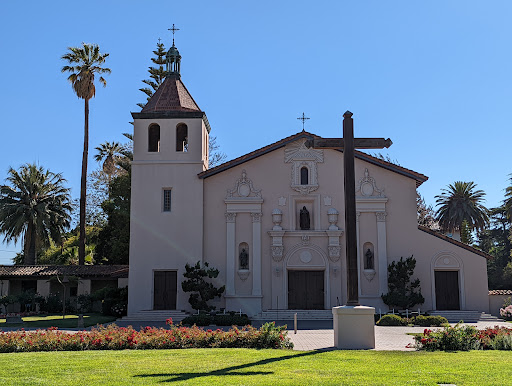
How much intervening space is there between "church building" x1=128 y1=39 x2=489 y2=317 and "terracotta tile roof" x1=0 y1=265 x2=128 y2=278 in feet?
17.5

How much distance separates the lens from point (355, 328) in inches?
565

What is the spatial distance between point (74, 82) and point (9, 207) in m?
10.7

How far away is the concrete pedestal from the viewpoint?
563 inches

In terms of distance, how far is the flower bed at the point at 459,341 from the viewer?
14.0 m

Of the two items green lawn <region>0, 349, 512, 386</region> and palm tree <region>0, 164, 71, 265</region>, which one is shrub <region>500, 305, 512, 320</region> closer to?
green lawn <region>0, 349, 512, 386</region>

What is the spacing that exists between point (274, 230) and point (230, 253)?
261 cm

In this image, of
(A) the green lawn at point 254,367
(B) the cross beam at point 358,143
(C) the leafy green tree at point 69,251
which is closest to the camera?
(A) the green lawn at point 254,367

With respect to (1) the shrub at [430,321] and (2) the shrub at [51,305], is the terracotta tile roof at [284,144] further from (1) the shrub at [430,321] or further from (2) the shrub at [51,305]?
(2) the shrub at [51,305]

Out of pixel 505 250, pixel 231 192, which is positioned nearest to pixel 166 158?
pixel 231 192

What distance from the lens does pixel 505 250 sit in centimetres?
5834

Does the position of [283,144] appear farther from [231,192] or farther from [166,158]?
[166,158]

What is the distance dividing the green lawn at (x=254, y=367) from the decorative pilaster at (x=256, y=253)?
54.0ft

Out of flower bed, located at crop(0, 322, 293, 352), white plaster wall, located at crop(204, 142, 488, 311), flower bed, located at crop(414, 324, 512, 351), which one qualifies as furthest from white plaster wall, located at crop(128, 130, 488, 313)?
flower bed, located at crop(414, 324, 512, 351)

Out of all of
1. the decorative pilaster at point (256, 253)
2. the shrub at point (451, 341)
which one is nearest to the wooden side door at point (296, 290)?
the decorative pilaster at point (256, 253)
